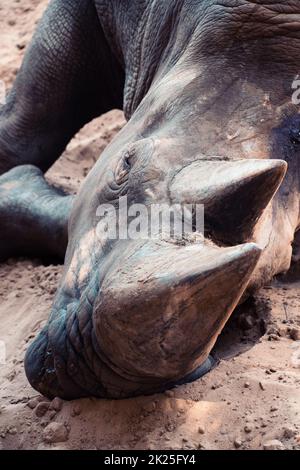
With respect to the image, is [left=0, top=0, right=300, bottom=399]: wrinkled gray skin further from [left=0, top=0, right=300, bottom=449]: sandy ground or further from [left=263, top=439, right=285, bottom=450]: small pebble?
[left=263, top=439, right=285, bottom=450]: small pebble

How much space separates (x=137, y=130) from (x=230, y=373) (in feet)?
2.41

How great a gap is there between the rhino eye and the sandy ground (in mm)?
559

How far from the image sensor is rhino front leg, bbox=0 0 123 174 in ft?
13.1

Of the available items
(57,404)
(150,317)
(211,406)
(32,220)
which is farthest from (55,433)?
(32,220)

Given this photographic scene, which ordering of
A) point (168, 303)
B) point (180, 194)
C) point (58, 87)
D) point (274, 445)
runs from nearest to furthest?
point (168, 303) < point (274, 445) < point (180, 194) < point (58, 87)

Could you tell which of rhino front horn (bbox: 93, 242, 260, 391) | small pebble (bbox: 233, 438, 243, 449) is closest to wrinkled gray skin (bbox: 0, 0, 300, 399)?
rhino front horn (bbox: 93, 242, 260, 391)

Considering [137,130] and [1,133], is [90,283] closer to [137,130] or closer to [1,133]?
[137,130]

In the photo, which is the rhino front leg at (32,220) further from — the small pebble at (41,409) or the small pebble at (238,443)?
the small pebble at (238,443)

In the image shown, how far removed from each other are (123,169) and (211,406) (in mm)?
655

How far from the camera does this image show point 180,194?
2262 millimetres

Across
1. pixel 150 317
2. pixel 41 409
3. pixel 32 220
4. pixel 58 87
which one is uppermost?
pixel 150 317

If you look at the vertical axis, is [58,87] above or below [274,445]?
above

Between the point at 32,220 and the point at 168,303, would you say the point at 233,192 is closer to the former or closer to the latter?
the point at 168,303

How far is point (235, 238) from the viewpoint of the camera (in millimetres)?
2242
